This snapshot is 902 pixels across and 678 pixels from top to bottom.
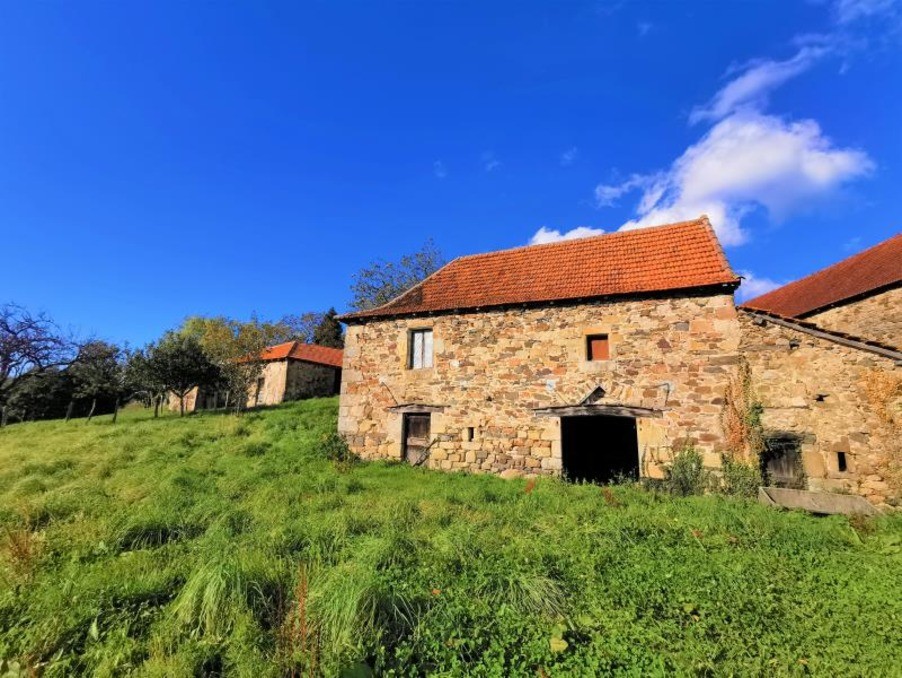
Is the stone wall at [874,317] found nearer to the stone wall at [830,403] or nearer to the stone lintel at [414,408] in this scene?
the stone wall at [830,403]

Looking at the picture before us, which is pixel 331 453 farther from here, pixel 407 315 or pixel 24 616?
pixel 24 616

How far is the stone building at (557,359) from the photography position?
9.88 m

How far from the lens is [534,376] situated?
11180mm

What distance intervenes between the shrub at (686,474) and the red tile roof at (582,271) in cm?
386

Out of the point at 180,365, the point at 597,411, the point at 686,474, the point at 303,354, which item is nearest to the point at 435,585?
the point at 597,411

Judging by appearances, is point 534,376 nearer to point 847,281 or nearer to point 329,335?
point 847,281

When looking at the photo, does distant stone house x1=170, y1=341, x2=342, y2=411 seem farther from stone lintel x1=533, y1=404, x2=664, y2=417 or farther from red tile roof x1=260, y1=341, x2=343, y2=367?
stone lintel x1=533, y1=404, x2=664, y2=417

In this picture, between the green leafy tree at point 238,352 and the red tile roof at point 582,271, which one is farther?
the green leafy tree at point 238,352

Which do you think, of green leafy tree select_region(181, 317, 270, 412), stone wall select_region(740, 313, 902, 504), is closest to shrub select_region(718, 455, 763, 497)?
stone wall select_region(740, 313, 902, 504)

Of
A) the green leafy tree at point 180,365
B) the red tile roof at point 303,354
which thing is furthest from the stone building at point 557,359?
the red tile roof at point 303,354

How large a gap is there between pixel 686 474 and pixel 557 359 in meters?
3.84

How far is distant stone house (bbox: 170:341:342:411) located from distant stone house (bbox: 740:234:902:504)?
23278 mm

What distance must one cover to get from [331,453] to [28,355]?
24298 mm

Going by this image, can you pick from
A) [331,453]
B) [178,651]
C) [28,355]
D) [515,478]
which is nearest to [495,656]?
[178,651]
